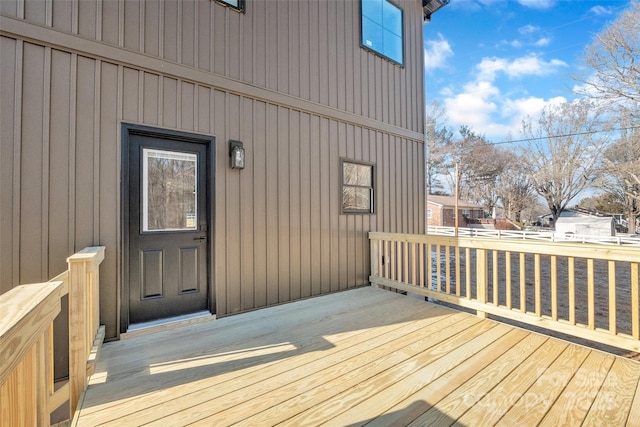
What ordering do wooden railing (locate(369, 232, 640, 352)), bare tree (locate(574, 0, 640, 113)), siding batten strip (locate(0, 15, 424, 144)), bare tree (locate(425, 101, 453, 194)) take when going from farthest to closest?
bare tree (locate(425, 101, 453, 194))
bare tree (locate(574, 0, 640, 113))
siding batten strip (locate(0, 15, 424, 144))
wooden railing (locate(369, 232, 640, 352))

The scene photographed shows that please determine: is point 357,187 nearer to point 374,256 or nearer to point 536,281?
point 374,256

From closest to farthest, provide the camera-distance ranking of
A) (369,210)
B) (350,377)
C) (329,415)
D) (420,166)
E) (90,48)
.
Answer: (329,415) < (350,377) < (90,48) < (369,210) < (420,166)

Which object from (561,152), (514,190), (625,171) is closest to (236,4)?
(625,171)

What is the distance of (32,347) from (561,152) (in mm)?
28090

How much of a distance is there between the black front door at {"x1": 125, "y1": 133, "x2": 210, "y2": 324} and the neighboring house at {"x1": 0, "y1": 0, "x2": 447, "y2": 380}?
13 millimetres

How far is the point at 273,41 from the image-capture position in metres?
3.63

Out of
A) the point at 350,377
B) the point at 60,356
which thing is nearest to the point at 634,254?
the point at 350,377

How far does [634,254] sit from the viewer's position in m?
2.13

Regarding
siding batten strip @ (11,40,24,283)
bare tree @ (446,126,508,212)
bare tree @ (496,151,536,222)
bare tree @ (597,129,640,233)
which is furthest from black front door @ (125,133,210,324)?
bare tree @ (496,151,536,222)

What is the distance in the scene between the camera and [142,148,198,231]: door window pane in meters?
2.88

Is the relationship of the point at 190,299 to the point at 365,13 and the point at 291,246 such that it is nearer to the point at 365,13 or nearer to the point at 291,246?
the point at 291,246

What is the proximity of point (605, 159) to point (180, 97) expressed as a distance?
24.2 m

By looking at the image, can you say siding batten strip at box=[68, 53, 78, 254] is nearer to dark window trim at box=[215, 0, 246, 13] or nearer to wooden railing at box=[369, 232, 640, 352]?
dark window trim at box=[215, 0, 246, 13]

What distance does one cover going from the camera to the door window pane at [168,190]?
9.44 feet
